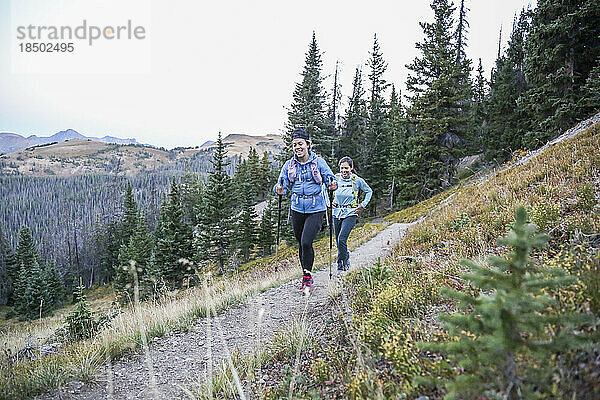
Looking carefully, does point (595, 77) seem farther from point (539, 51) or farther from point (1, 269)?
point (1, 269)

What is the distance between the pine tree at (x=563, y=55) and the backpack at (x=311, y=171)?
17689 mm

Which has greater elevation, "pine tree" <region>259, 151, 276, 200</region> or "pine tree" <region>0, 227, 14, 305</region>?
"pine tree" <region>259, 151, 276, 200</region>

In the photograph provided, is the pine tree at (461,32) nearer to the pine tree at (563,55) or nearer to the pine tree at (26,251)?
the pine tree at (563,55)

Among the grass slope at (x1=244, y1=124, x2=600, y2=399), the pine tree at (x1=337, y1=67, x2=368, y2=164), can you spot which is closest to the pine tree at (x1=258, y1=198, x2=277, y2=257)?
the pine tree at (x1=337, y1=67, x2=368, y2=164)

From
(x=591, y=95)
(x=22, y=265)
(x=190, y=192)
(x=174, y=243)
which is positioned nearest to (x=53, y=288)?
(x=22, y=265)

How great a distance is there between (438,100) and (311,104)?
10.1m

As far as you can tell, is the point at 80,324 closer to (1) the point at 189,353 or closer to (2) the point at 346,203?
(1) the point at 189,353

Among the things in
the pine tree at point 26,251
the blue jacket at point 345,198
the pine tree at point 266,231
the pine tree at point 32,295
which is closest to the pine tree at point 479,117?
the pine tree at point 266,231

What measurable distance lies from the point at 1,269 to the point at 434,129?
312 feet

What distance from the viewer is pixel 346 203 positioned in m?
7.39

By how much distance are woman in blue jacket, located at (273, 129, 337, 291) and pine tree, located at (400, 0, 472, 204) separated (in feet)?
67.3

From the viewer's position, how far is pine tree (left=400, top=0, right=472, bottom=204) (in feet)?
77.2

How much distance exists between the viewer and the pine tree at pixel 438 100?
2353 cm

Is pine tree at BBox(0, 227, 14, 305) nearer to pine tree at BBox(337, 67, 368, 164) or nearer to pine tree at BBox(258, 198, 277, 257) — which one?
pine tree at BBox(258, 198, 277, 257)
